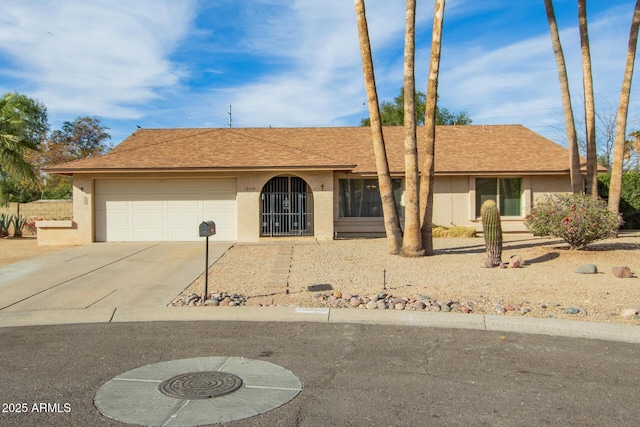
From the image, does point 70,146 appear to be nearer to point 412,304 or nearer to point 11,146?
point 11,146

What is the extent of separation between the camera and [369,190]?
2159 centimetres

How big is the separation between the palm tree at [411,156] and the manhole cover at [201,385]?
902 centimetres

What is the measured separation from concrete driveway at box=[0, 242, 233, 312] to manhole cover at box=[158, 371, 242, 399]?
400 centimetres

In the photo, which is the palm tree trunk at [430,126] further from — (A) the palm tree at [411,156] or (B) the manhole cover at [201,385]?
(B) the manhole cover at [201,385]

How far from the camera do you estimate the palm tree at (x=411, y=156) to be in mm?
14086

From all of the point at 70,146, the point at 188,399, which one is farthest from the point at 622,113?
the point at 70,146

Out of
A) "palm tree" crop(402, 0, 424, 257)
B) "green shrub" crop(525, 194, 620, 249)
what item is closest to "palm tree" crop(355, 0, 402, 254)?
"palm tree" crop(402, 0, 424, 257)

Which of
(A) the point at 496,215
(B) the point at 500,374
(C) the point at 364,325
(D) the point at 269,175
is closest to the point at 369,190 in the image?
(D) the point at 269,175

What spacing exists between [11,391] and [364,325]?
459cm

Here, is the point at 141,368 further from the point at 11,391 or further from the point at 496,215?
the point at 496,215

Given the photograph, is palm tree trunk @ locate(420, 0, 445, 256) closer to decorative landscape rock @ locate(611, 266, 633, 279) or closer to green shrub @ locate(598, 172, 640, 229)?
decorative landscape rock @ locate(611, 266, 633, 279)

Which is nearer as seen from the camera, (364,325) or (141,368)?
(141,368)

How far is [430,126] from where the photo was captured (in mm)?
14508

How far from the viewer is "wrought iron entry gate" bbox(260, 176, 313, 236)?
19938 millimetres
